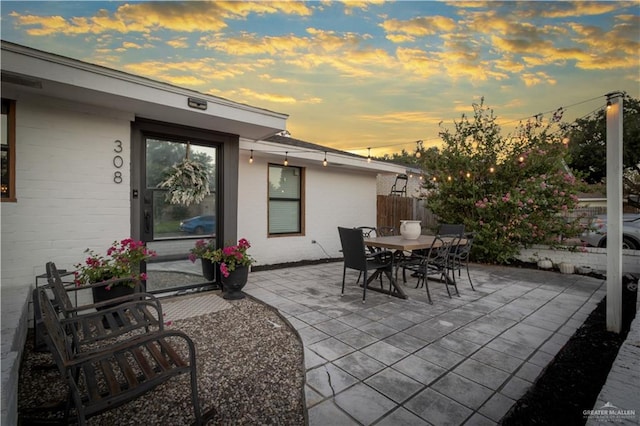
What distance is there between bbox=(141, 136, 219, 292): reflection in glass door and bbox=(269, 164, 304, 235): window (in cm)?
196

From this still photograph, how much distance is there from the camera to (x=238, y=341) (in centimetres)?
279

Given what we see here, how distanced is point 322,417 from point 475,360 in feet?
4.71

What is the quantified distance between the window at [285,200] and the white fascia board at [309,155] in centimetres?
49

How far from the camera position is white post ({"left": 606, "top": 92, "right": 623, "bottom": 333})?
2.92 meters

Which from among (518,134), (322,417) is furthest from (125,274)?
(518,134)

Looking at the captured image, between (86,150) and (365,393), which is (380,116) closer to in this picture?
(86,150)

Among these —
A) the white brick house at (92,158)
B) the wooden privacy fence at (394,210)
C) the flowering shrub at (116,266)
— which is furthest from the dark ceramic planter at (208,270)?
the wooden privacy fence at (394,210)

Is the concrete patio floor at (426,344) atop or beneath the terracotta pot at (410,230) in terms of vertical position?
beneath

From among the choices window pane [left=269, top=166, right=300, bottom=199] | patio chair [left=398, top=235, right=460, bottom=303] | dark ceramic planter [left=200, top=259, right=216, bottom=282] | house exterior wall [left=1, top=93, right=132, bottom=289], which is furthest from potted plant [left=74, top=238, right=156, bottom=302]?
patio chair [left=398, top=235, right=460, bottom=303]

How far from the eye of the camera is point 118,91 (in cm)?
314

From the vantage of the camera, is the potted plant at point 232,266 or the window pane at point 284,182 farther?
the window pane at point 284,182

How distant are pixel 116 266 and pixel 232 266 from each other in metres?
1.34

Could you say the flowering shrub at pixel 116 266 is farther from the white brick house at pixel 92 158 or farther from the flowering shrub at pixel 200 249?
the flowering shrub at pixel 200 249

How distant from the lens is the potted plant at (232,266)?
4.06 m
